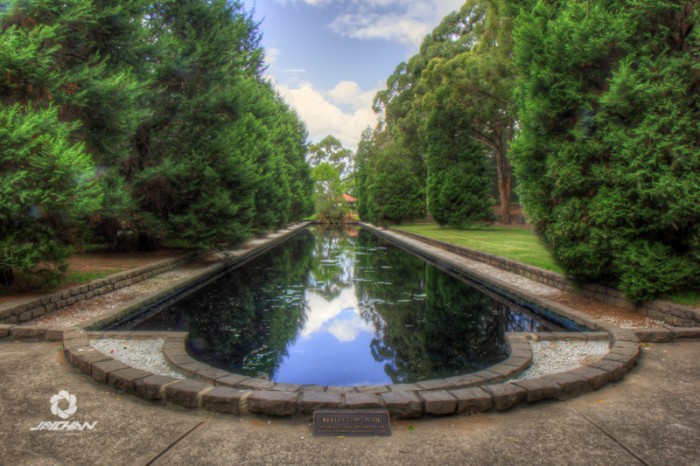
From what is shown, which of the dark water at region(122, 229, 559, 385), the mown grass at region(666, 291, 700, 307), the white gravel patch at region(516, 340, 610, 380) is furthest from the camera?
the mown grass at region(666, 291, 700, 307)

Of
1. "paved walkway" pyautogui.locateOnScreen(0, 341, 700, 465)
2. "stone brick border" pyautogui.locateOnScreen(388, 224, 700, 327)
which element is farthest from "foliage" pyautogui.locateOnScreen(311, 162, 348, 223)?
"paved walkway" pyautogui.locateOnScreen(0, 341, 700, 465)

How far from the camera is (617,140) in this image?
5.48 meters

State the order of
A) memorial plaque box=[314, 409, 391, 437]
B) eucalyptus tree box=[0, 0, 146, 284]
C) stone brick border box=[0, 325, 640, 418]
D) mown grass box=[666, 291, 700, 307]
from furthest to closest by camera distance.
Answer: eucalyptus tree box=[0, 0, 146, 284] → mown grass box=[666, 291, 700, 307] → stone brick border box=[0, 325, 640, 418] → memorial plaque box=[314, 409, 391, 437]

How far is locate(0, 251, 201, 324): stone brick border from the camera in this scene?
17.1 feet

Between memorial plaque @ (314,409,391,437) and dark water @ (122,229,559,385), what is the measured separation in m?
1.33

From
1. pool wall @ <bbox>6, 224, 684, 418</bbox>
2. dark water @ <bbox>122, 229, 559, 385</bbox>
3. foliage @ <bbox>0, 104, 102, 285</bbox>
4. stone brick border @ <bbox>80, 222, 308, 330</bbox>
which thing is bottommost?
dark water @ <bbox>122, 229, 559, 385</bbox>

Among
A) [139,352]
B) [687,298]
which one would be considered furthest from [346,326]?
[687,298]

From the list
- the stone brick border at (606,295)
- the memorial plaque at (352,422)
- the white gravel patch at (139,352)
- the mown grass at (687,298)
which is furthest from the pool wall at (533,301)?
the white gravel patch at (139,352)

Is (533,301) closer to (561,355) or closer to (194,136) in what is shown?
(561,355)

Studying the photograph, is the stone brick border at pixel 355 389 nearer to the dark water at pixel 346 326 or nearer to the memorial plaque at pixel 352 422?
the memorial plaque at pixel 352 422

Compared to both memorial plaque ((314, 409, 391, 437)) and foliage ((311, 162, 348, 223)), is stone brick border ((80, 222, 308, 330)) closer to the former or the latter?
memorial plaque ((314, 409, 391, 437))

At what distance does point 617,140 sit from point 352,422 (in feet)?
17.2

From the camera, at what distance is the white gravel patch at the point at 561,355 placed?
3.68m

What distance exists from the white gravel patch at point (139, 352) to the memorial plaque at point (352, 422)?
1.52 m
